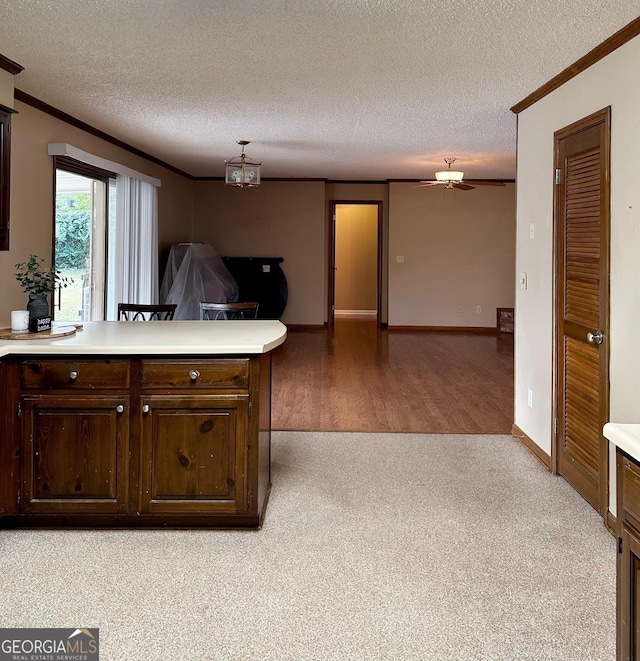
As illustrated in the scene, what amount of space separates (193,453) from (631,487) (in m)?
1.87

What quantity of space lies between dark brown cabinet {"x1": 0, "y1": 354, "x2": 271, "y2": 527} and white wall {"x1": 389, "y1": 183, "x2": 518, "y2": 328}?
7.62 meters

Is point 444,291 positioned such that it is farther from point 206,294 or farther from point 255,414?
point 255,414

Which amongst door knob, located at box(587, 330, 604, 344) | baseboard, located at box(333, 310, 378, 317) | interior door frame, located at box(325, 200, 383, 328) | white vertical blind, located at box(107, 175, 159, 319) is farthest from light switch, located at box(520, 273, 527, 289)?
baseboard, located at box(333, 310, 378, 317)

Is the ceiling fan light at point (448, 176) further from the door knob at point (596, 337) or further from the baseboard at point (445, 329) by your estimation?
the door knob at point (596, 337)

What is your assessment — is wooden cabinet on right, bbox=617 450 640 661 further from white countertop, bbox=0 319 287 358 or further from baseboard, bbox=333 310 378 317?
baseboard, bbox=333 310 378 317

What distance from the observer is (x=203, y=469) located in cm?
267

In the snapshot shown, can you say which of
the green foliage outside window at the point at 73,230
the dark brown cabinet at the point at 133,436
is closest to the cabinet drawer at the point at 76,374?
the dark brown cabinet at the point at 133,436

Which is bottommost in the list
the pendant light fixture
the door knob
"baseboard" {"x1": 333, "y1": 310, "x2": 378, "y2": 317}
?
the door knob

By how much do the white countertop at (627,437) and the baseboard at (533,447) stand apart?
8.05 feet

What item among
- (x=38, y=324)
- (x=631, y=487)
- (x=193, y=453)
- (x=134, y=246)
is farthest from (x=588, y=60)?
(x=134, y=246)

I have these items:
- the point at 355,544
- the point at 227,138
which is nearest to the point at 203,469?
the point at 355,544

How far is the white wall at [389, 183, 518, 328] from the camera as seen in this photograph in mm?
9875

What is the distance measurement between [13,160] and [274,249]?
5903 mm

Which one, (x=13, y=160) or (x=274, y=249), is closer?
(x=13, y=160)
